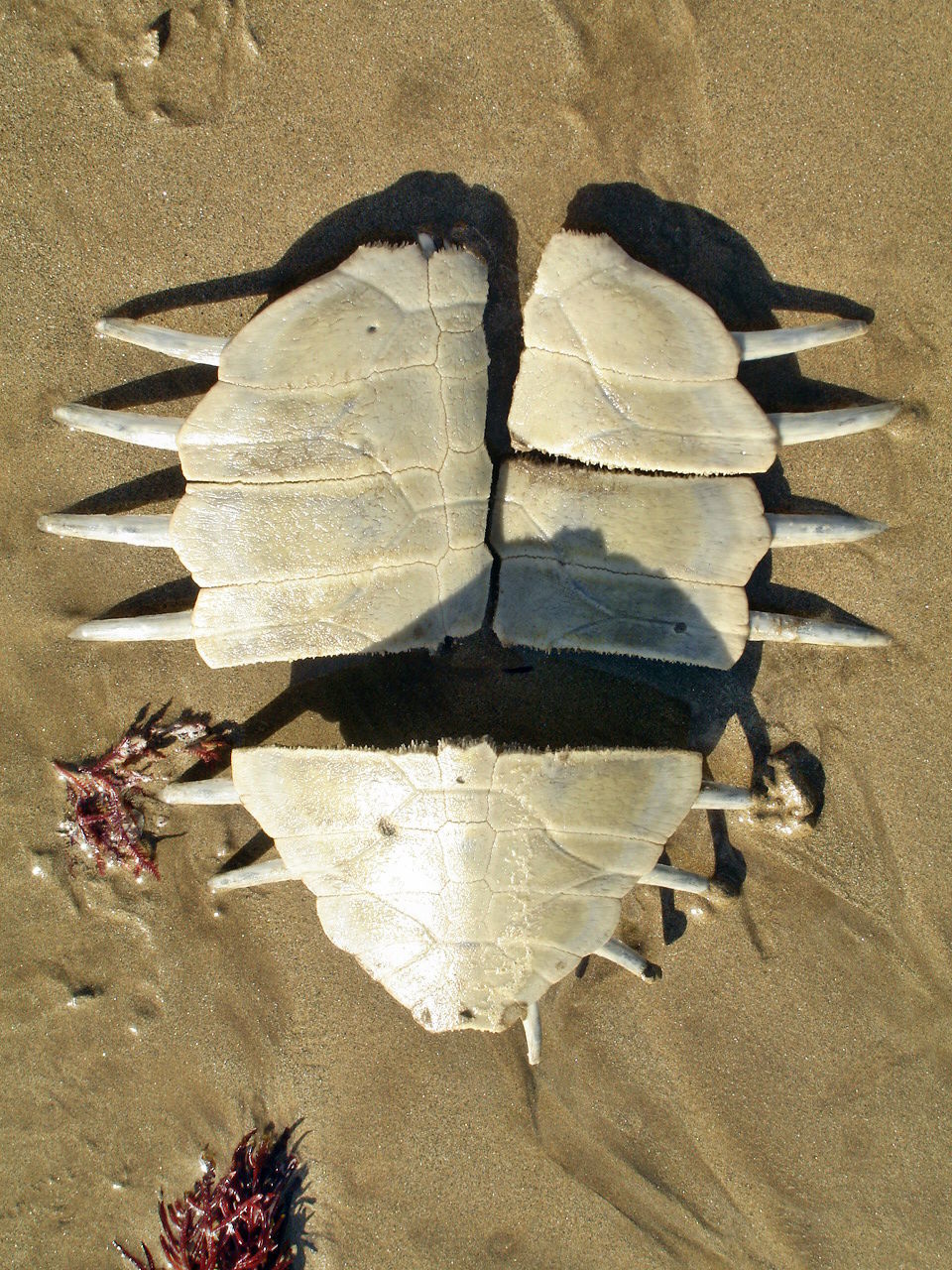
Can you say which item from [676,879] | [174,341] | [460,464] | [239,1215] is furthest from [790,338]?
[239,1215]

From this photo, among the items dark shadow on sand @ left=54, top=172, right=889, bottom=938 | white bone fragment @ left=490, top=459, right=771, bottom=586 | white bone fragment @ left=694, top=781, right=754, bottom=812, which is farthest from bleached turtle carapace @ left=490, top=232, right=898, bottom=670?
white bone fragment @ left=694, top=781, right=754, bottom=812

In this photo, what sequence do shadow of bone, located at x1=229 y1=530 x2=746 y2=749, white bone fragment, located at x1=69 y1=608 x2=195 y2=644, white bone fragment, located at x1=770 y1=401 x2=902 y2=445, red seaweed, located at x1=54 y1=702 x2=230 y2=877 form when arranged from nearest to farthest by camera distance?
white bone fragment, located at x1=770 y1=401 x2=902 y2=445 → white bone fragment, located at x1=69 y1=608 x2=195 y2=644 → shadow of bone, located at x1=229 y1=530 x2=746 y2=749 → red seaweed, located at x1=54 y1=702 x2=230 y2=877

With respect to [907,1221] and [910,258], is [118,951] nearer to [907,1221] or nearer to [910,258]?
[907,1221]

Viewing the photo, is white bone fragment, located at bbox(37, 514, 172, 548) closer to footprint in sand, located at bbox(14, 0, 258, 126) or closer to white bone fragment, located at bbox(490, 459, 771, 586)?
white bone fragment, located at bbox(490, 459, 771, 586)

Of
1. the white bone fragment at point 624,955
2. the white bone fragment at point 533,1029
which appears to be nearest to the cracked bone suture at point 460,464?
the white bone fragment at point 624,955

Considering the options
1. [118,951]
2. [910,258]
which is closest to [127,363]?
[118,951]

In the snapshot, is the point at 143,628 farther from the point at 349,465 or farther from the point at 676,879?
the point at 676,879

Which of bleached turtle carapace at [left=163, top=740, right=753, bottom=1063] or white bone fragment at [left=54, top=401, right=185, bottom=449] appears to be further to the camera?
white bone fragment at [left=54, top=401, right=185, bottom=449]
